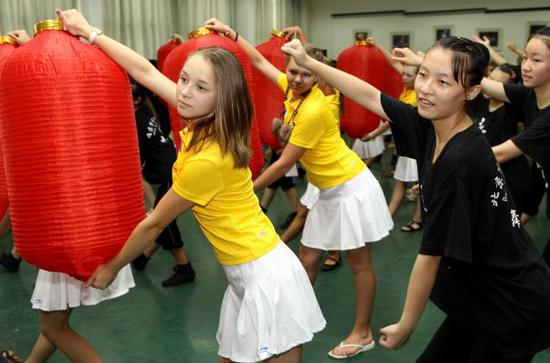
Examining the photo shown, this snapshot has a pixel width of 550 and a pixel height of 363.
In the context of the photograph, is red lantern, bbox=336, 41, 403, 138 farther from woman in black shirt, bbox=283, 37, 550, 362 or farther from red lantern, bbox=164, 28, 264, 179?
woman in black shirt, bbox=283, 37, 550, 362

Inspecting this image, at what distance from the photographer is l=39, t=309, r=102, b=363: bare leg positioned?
2070mm

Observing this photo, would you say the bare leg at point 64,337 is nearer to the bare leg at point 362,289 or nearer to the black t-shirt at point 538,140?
the bare leg at point 362,289

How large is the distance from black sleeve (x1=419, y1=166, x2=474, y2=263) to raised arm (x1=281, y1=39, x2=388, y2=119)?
59 cm

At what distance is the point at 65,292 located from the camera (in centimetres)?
201

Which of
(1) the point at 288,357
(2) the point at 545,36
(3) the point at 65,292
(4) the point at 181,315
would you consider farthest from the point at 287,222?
(1) the point at 288,357

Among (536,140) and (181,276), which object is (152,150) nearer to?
(181,276)

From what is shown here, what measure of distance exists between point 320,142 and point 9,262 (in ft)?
7.96

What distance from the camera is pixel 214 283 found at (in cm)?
360

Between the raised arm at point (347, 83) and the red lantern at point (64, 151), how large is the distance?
719 millimetres

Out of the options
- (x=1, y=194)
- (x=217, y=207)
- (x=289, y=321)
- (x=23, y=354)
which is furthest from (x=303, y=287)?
(x=23, y=354)

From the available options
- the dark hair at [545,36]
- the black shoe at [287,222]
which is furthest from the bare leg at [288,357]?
the black shoe at [287,222]

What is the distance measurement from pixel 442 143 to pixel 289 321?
71 cm

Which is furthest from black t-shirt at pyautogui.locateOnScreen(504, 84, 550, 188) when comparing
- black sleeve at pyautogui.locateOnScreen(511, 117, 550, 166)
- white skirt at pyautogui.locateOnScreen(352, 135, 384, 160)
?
white skirt at pyautogui.locateOnScreen(352, 135, 384, 160)

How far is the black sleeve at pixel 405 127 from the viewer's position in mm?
1744
